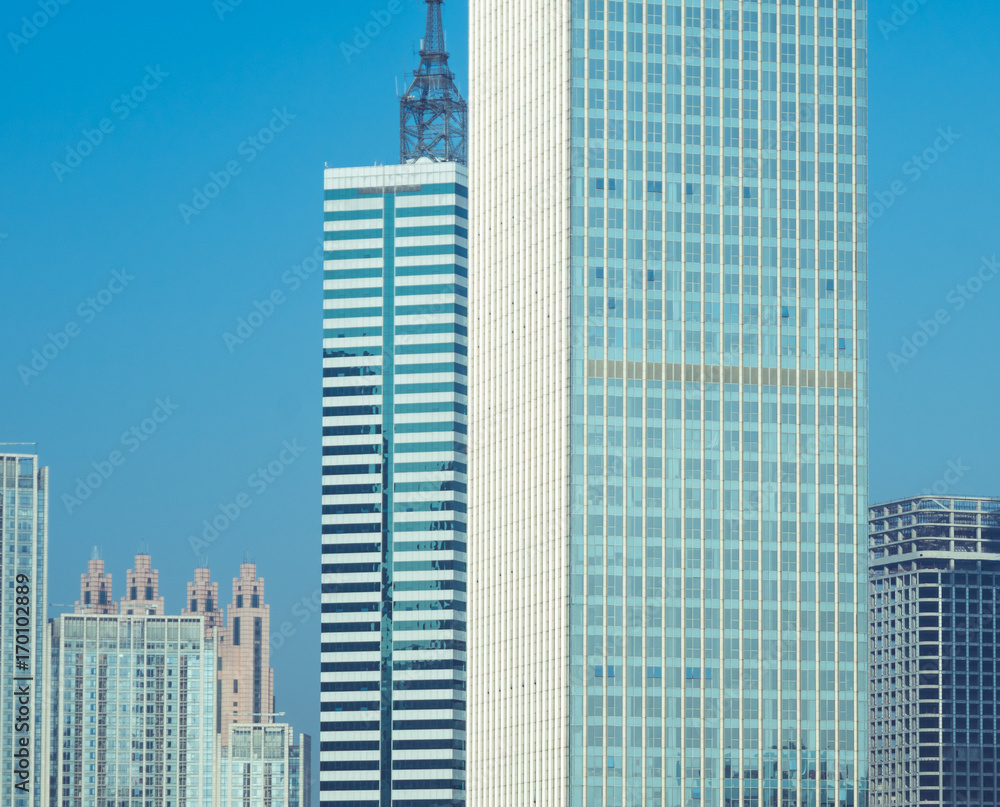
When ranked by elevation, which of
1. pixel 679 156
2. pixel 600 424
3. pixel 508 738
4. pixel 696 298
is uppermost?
pixel 679 156

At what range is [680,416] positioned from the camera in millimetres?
175750

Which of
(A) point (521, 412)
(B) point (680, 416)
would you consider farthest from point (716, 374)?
(A) point (521, 412)

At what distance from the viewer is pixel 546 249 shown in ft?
589

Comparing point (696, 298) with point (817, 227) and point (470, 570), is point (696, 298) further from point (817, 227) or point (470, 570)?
point (470, 570)

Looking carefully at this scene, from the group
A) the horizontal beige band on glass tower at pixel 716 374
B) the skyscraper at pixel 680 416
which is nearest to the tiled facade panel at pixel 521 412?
the skyscraper at pixel 680 416

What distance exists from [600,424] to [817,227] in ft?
87.8

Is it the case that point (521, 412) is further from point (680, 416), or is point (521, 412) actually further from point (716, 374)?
point (716, 374)

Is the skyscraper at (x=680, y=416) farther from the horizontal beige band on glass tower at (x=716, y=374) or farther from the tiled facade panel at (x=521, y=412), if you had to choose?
the tiled facade panel at (x=521, y=412)

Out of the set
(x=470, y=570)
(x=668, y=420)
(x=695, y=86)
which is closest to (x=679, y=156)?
(x=695, y=86)

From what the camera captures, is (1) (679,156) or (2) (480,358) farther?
(2) (480,358)

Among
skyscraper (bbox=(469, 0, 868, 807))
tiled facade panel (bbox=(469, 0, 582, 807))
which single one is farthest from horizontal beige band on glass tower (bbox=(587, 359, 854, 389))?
tiled facade panel (bbox=(469, 0, 582, 807))

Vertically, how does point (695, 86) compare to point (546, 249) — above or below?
above

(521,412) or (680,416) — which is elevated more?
(521,412)

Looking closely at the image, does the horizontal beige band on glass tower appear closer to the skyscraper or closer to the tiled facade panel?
the skyscraper
